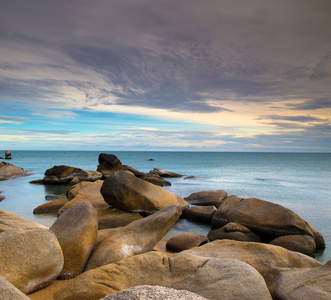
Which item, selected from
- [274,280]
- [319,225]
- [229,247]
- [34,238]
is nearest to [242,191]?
[319,225]

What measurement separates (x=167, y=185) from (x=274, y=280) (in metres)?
20.8

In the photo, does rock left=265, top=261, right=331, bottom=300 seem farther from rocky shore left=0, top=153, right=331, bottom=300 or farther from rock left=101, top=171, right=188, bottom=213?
rock left=101, top=171, right=188, bottom=213

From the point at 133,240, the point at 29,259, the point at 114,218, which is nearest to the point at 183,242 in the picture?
the point at 133,240

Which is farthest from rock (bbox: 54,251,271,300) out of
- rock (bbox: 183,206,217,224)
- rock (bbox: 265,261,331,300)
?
rock (bbox: 183,206,217,224)

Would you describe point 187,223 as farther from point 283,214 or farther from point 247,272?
point 247,272

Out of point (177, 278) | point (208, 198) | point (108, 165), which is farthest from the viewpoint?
point (108, 165)

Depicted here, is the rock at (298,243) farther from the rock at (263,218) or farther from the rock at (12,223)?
the rock at (12,223)

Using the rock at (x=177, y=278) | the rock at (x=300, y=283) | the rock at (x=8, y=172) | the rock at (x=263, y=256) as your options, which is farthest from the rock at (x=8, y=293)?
the rock at (x=8, y=172)

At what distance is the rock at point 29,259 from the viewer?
4711 mm

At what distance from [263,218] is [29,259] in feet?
25.8

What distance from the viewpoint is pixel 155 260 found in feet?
16.3

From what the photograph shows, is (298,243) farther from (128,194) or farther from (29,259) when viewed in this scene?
(29,259)

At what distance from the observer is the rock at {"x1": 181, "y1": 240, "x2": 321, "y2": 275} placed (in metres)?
6.22

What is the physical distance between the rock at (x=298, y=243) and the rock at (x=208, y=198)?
6179 millimetres
